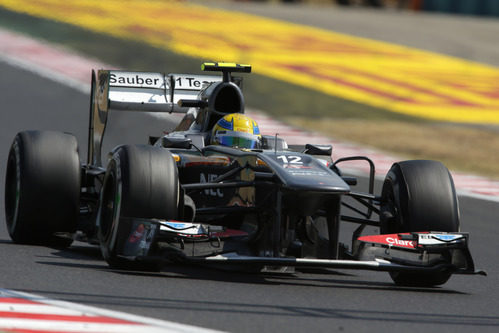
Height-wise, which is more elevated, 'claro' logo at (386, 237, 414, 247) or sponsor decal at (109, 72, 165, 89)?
sponsor decal at (109, 72, 165, 89)

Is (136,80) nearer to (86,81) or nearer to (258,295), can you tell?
(258,295)

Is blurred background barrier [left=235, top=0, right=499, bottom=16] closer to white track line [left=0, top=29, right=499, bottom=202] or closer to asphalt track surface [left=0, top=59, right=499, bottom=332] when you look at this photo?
white track line [left=0, top=29, right=499, bottom=202]

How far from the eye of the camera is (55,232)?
9.27m

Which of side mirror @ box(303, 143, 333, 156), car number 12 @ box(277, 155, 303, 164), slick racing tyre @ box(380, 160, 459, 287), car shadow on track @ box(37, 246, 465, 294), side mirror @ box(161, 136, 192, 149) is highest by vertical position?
car number 12 @ box(277, 155, 303, 164)

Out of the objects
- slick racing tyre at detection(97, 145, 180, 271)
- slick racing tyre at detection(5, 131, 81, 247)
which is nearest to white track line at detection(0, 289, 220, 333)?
slick racing tyre at detection(97, 145, 180, 271)

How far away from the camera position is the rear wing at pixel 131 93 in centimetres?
1084

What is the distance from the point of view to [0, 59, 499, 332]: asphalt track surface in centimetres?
668

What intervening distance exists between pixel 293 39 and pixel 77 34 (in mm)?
6985

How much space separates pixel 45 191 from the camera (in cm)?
913

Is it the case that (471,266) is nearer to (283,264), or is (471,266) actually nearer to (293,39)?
(283,264)

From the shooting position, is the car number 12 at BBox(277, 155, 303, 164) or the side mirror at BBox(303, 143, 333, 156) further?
Result: the side mirror at BBox(303, 143, 333, 156)

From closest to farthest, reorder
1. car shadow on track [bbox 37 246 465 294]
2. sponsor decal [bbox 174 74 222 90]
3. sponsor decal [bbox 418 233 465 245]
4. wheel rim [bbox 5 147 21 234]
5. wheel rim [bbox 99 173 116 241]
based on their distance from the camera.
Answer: car shadow on track [bbox 37 246 465 294] < sponsor decal [bbox 418 233 465 245] < wheel rim [bbox 99 173 116 241] < wheel rim [bbox 5 147 21 234] < sponsor decal [bbox 174 74 222 90]

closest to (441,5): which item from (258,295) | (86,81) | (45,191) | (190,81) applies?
(86,81)

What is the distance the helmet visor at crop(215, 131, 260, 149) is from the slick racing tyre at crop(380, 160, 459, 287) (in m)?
1.35
